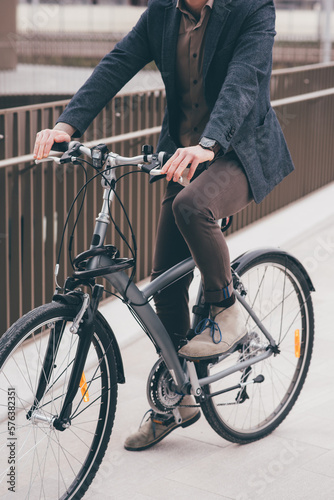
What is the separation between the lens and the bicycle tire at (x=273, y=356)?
3.56 metres

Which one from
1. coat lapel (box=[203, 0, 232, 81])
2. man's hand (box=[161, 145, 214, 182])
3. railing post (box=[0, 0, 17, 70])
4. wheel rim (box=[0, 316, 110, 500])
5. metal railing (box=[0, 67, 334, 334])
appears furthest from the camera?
railing post (box=[0, 0, 17, 70])

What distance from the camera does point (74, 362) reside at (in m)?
2.85

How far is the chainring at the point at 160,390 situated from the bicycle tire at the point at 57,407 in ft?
0.79

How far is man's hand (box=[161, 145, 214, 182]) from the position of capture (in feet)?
8.56

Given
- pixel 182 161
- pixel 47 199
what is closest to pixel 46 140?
pixel 182 161

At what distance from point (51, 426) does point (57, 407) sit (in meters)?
0.10

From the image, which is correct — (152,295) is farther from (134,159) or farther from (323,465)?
(323,465)

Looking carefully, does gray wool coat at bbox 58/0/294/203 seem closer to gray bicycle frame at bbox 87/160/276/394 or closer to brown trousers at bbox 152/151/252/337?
brown trousers at bbox 152/151/252/337

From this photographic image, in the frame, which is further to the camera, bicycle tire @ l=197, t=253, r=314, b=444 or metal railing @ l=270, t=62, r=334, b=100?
metal railing @ l=270, t=62, r=334, b=100

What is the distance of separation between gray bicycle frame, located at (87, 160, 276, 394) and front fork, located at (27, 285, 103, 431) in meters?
0.12

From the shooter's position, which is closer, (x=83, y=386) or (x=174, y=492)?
(x=83, y=386)

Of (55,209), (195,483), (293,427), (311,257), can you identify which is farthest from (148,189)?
(195,483)

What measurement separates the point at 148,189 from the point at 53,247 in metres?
1.25

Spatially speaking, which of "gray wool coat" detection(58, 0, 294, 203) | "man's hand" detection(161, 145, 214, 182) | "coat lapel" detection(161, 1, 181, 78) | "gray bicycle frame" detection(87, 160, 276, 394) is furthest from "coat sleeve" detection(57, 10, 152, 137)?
"man's hand" detection(161, 145, 214, 182)
